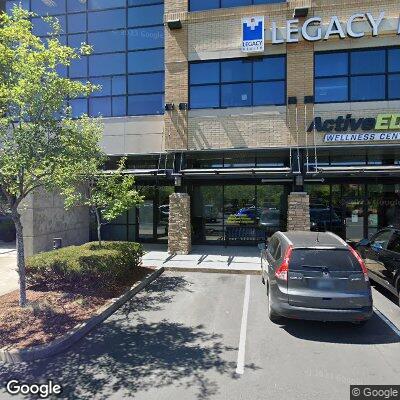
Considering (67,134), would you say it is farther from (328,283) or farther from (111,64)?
(111,64)

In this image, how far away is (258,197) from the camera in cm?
1638

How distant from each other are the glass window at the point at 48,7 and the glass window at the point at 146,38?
3709mm

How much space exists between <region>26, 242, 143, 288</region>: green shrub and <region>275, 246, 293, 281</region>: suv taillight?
13.9ft

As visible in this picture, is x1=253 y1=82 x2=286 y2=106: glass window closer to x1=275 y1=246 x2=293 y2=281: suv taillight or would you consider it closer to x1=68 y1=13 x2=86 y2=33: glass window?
x1=275 y1=246 x2=293 y2=281: suv taillight

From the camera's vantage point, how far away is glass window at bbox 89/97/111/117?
16.5 metres

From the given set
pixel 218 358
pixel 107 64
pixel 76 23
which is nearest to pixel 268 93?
pixel 107 64

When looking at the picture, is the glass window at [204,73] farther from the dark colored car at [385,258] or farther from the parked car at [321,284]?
the parked car at [321,284]

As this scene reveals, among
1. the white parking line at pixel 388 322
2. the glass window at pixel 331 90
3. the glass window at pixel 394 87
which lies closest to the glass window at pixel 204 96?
the glass window at pixel 331 90

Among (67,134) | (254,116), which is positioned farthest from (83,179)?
(254,116)

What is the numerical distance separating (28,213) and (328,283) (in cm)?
1097

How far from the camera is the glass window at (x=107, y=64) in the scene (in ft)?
54.1

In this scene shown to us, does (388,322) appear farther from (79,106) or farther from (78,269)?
(79,106)

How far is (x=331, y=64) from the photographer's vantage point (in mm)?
13703

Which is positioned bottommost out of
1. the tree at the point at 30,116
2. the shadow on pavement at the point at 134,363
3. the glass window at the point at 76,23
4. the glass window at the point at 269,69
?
the shadow on pavement at the point at 134,363
